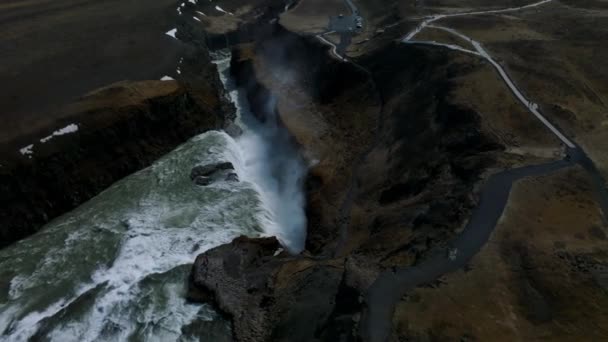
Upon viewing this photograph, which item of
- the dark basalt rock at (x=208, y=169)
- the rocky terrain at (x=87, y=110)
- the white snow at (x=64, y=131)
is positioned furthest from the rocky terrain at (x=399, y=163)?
the dark basalt rock at (x=208, y=169)

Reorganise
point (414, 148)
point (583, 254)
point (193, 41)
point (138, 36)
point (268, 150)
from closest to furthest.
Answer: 1. point (583, 254)
2. point (414, 148)
3. point (268, 150)
4. point (138, 36)
5. point (193, 41)

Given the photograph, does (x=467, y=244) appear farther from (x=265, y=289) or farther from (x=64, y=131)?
(x=64, y=131)

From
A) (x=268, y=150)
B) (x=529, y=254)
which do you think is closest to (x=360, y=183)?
(x=268, y=150)

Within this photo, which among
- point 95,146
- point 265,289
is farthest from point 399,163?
point 95,146

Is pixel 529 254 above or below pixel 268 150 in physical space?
above

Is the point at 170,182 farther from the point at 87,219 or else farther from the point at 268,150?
the point at 268,150

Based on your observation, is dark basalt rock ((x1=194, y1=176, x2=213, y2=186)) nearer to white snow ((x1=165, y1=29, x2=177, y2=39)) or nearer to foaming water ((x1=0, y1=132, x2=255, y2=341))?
foaming water ((x1=0, y1=132, x2=255, y2=341))

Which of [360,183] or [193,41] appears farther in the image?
[193,41]
